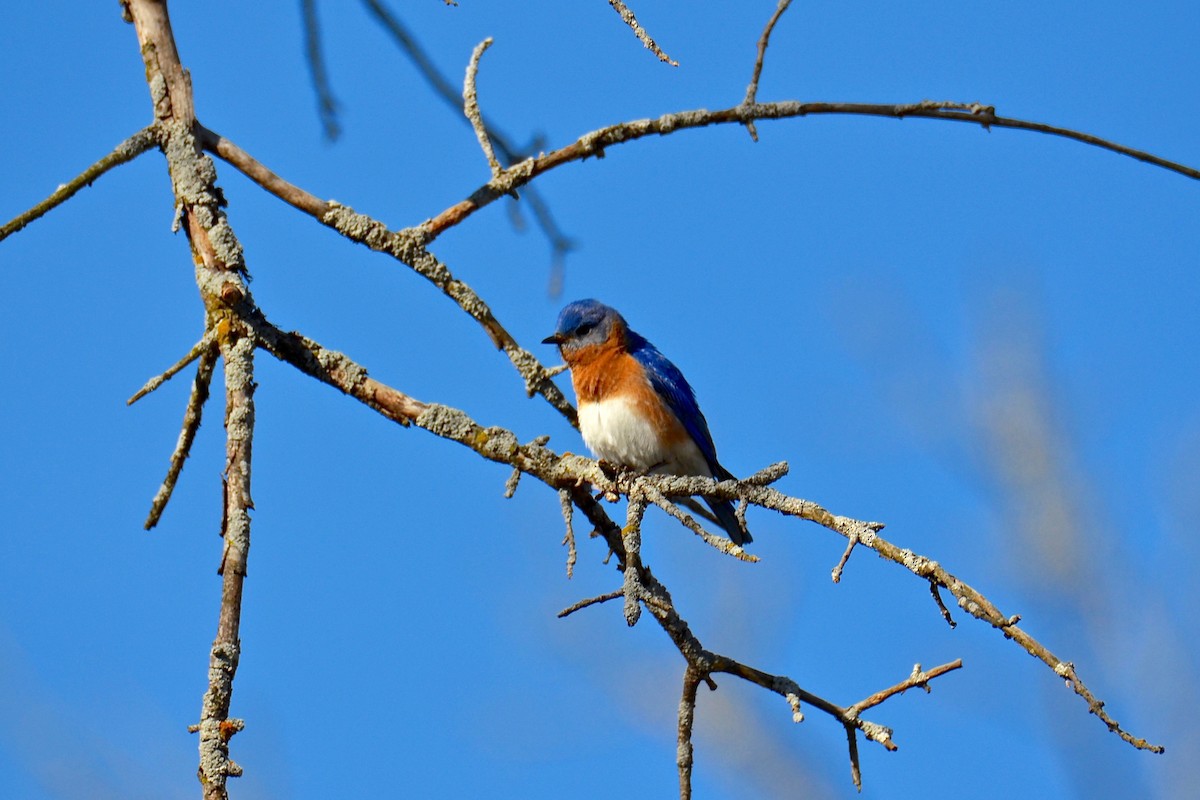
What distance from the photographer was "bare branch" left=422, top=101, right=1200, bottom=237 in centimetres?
325

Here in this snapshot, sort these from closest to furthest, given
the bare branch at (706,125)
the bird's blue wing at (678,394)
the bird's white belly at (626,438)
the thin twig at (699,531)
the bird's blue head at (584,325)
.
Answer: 1. the thin twig at (699,531)
2. the bare branch at (706,125)
3. the bird's white belly at (626,438)
4. the bird's blue wing at (678,394)
5. the bird's blue head at (584,325)

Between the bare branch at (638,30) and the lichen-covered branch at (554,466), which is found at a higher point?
the bare branch at (638,30)

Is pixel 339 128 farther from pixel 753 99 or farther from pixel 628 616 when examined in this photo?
pixel 628 616

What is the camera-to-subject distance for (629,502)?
3473 millimetres

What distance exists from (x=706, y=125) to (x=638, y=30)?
1.02 feet

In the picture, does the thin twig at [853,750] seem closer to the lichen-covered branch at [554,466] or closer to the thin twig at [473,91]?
the lichen-covered branch at [554,466]

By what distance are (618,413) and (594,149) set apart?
2.93 meters

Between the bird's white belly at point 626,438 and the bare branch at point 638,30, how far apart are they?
3.06 m

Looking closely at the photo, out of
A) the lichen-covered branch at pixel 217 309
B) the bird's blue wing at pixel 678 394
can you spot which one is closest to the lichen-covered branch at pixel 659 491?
the lichen-covered branch at pixel 217 309

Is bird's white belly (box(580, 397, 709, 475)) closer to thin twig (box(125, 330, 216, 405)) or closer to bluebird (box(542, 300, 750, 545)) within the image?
bluebird (box(542, 300, 750, 545))

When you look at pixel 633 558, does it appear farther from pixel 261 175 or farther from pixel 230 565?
pixel 261 175

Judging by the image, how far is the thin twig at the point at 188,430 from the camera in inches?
129

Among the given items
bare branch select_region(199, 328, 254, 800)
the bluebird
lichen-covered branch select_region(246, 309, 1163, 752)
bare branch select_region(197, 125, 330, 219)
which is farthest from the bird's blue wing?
bare branch select_region(199, 328, 254, 800)

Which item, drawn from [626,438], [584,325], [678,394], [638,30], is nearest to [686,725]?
[638,30]
